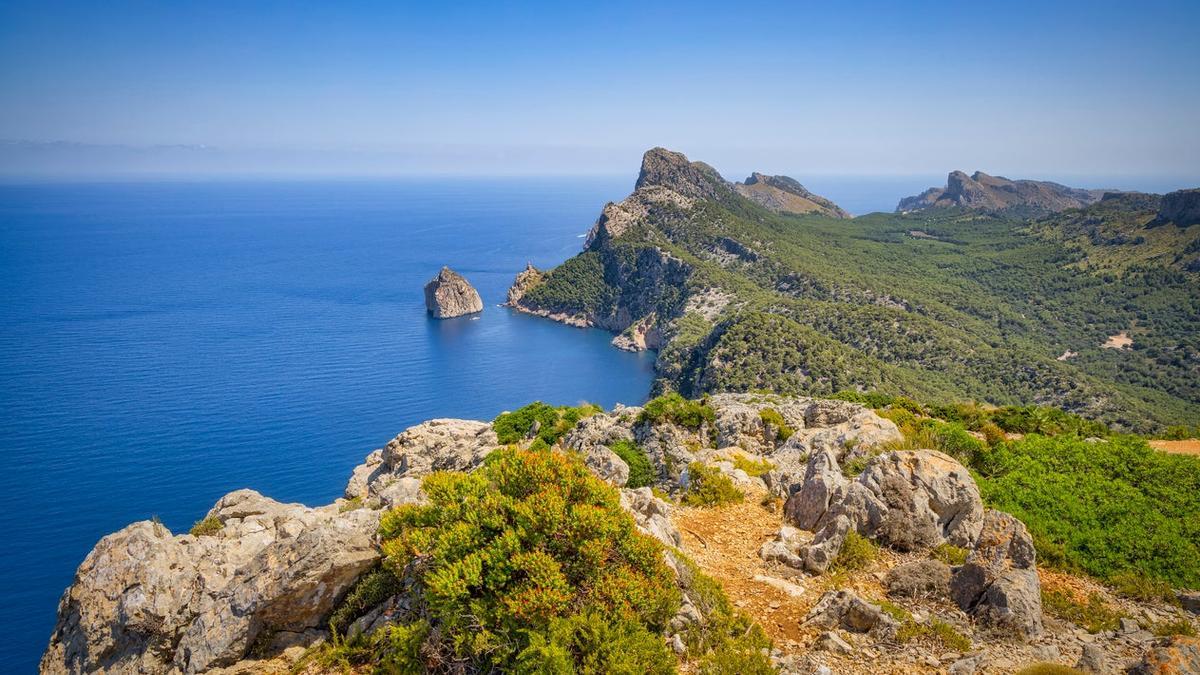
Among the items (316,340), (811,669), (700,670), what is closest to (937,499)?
(811,669)

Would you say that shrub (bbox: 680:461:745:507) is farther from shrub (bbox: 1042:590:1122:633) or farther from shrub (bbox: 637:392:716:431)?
shrub (bbox: 637:392:716:431)

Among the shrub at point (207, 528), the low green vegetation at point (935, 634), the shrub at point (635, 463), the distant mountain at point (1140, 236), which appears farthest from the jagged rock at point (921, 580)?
the distant mountain at point (1140, 236)

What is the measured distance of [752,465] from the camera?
75.0 feet

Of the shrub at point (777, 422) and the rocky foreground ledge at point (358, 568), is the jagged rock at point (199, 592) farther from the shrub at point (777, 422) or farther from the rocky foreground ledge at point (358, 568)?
the shrub at point (777, 422)

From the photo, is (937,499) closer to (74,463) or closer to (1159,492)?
(1159,492)

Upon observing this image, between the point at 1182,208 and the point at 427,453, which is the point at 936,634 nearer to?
the point at 427,453

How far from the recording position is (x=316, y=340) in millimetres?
112688

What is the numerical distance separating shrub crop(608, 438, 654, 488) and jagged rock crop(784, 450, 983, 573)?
35.9ft

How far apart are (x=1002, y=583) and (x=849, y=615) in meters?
2.88

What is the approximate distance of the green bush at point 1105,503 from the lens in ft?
42.5

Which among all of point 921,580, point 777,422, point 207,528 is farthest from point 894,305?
point 207,528

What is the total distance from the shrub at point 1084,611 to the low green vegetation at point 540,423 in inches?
984

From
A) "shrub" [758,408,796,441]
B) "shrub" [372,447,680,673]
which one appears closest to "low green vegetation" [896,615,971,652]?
"shrub" [372,447,680,673]

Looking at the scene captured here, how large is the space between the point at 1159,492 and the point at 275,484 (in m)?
70.6
